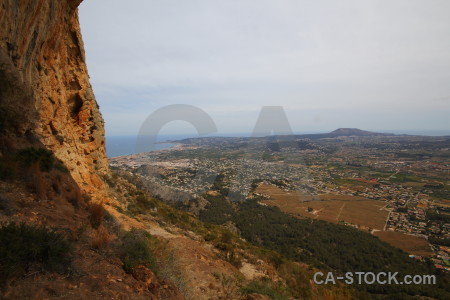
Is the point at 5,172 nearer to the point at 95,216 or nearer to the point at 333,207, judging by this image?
the point at 95,216

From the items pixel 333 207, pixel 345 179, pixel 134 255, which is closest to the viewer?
pixel 134 255

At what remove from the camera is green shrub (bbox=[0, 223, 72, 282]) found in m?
2.40

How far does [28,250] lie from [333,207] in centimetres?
4186

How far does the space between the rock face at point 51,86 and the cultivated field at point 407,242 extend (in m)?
28.7

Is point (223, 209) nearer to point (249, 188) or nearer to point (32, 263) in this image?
point (249, 188)

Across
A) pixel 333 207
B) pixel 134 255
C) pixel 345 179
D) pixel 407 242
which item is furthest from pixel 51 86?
pixel 345 179

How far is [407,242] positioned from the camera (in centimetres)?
2467

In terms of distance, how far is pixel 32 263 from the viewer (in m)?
2.72

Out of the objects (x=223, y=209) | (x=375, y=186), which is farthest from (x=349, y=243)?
(x=375, y=186)

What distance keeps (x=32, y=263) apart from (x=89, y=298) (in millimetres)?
812

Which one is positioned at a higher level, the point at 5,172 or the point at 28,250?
the point at 5,172

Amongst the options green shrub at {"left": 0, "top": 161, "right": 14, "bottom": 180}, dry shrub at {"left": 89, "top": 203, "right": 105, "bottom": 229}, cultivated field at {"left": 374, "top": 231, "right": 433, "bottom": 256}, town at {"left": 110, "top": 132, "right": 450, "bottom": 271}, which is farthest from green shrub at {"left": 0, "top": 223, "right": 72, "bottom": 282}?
cultivated field at {"left": 374, "top": 231, "right": 433, "bottom": 256}

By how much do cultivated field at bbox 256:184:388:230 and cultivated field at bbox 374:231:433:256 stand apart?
7.86 feet

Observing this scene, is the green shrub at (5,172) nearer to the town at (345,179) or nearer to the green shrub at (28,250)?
the green shrub at (28,250)
